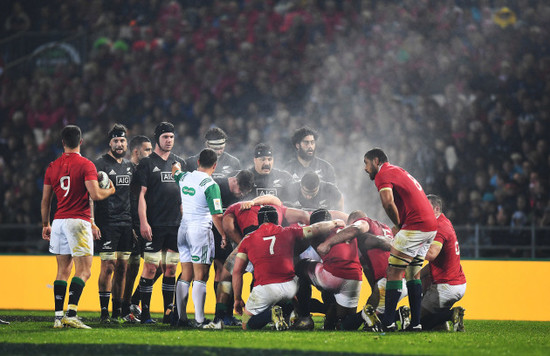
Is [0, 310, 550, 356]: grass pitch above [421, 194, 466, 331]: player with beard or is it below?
below

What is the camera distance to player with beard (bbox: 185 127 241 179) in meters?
10.0

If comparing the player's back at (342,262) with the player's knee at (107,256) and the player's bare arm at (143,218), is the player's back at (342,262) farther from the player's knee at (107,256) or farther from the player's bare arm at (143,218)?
the player's knee at (107,256)

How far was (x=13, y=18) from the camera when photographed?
20297 mm

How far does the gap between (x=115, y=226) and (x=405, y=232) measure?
3.75 meters

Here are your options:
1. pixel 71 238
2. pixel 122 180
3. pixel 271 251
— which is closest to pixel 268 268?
pixel 271 251

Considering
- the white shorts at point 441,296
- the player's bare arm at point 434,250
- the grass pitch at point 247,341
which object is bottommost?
the grass pitch at point 247,341

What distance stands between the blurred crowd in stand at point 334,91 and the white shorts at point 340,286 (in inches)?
199

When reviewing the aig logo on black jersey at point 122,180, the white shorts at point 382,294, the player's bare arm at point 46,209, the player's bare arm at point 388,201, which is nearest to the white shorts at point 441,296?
the white shorts at point 382,294

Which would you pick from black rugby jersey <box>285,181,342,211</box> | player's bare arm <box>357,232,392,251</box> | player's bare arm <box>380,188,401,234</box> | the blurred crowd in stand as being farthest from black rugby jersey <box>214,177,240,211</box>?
the blurred crowd in stand

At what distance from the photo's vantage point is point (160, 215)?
9.58m

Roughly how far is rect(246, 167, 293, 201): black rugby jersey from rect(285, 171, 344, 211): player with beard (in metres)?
0.09

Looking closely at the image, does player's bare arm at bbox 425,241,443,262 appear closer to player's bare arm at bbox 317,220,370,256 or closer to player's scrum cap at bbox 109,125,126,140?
player's bare arm at bbox 317,220,370,256

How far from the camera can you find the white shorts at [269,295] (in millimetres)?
8445

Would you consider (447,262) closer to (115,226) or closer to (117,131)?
(115,226)
